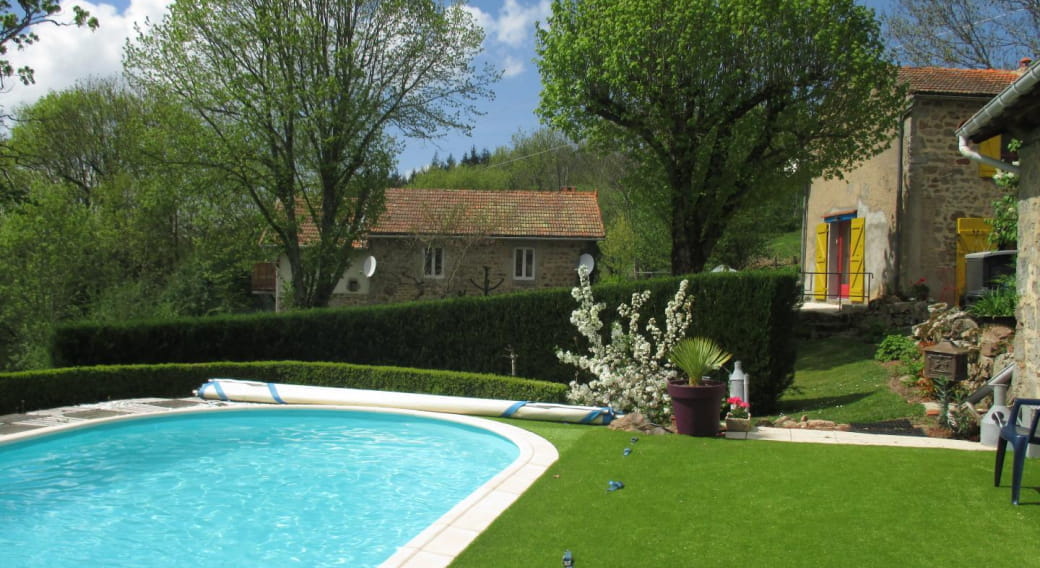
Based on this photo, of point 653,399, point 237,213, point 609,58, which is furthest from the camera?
point 237,213

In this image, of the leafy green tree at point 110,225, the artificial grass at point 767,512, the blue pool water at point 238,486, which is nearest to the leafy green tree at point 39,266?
the leafy green tree at point 110,225

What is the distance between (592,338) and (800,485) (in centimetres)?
470

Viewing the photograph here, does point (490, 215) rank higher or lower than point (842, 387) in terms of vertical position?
higher

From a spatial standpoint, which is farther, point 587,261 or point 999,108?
point 587,261

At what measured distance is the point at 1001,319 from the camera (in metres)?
10.8

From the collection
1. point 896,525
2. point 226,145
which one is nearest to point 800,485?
point 896,525

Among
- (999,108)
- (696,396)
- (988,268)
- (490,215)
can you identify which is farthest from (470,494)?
(490,215)

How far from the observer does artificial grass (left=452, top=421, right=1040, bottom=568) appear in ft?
15.8

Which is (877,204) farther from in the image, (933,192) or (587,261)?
(587,261)

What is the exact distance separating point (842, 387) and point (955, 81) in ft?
33.4

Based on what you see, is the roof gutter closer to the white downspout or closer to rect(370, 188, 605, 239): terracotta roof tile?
the white downspout

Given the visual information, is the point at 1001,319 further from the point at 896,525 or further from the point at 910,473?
the point at 896,525

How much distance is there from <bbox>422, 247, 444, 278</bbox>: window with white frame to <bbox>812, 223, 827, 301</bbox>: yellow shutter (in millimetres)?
13306

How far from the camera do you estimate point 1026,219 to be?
26.0 feet
